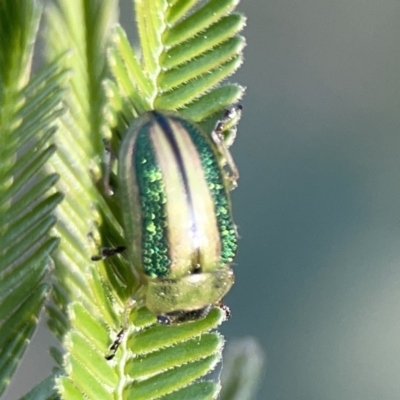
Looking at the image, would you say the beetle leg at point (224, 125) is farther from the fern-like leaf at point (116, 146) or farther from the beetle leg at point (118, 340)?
the beetle leg at point (118, 340)

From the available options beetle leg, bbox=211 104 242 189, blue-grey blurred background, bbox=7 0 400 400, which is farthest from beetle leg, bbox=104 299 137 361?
blue-grey blurred background, bbox=7 0 400 400

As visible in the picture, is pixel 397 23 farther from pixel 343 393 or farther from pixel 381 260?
pixel 343 393

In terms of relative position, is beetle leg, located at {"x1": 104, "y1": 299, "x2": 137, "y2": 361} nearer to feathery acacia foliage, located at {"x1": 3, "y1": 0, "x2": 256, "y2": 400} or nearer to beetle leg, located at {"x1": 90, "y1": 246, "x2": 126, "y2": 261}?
feathery acacia foliage, located at {"x1": 3, "y1": 0, "x2": 256, "y2": 400}

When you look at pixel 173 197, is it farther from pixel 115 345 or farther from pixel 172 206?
pixel 115 345

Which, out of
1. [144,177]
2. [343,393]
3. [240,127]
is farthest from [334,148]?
[144,177]

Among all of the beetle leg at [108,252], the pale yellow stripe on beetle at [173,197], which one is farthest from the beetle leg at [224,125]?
the beetle leg at [108,252]
